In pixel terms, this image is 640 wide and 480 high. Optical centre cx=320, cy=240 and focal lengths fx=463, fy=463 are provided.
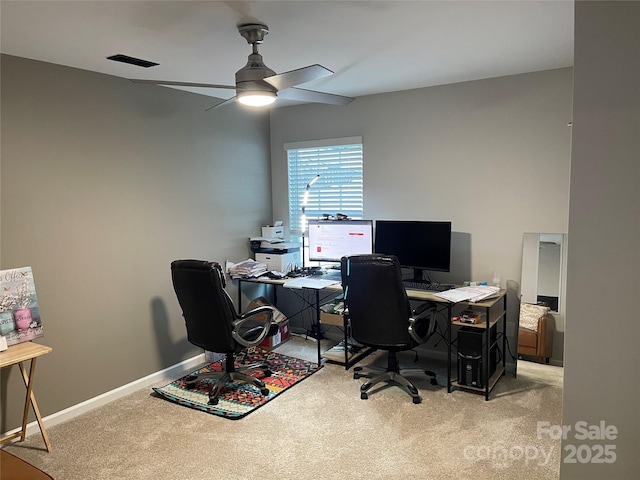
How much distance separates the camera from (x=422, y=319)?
334 centimetres

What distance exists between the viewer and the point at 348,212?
15.1ft

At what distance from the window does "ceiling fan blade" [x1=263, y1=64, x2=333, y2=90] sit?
197 cm

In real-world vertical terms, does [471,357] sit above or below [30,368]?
below

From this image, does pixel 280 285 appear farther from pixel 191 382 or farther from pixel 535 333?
pixel 535 333

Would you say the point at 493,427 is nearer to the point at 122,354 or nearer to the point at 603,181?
the point at 603,181

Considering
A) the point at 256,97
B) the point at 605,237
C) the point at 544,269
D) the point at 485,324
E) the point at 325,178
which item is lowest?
the point at 485,324

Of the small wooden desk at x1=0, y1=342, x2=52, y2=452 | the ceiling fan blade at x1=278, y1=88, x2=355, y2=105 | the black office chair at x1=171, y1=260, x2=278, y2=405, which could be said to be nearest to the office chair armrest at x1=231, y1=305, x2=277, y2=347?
the black office chair at x1=171, y1=260, x2=278, y2=405

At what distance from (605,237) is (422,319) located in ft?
6.30

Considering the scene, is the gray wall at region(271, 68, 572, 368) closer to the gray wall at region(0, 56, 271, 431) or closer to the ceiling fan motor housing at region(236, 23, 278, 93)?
the gray wall at region(0, 56, 271, 431)

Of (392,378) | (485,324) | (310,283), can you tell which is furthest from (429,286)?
(310,283)

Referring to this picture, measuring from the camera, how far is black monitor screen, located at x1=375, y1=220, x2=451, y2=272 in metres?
3.73

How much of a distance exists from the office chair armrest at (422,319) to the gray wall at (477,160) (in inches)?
27.1

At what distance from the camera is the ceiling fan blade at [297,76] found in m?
2.30

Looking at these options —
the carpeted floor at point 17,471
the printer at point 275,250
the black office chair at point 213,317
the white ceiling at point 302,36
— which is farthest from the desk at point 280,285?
the carpeted floor at point 17,471
